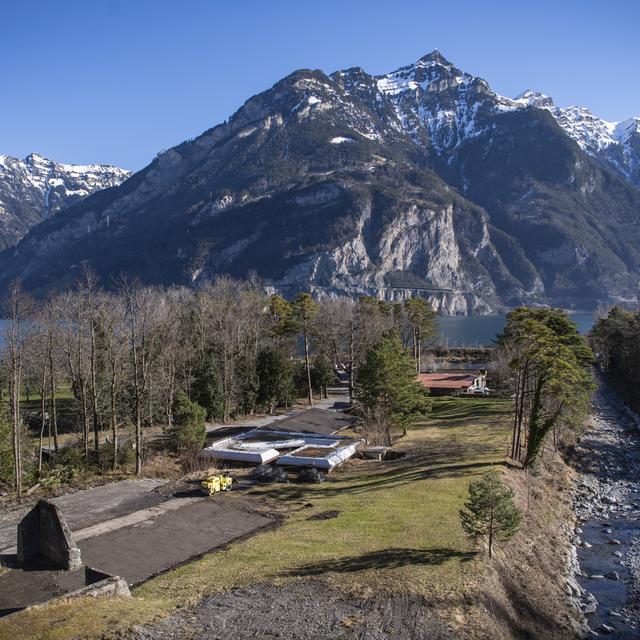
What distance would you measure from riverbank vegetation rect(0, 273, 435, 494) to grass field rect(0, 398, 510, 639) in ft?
31.0

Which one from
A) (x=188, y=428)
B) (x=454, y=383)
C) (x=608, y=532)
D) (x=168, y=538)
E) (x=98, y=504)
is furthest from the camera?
(x=454, y=383)

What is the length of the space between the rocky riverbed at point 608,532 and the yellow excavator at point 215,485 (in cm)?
1713

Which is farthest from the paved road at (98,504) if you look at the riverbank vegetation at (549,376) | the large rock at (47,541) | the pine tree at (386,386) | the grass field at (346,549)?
the riverbank vegetation at (549,376)

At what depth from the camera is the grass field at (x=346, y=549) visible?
50.5ft

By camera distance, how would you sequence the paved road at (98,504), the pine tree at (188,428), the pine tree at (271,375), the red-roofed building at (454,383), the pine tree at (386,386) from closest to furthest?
the paved road at (98,504)
the pine tree at (188,428)
the pine tree at (386,386)
the pine tree at (271,375)
the red-roofed building at (454,383)

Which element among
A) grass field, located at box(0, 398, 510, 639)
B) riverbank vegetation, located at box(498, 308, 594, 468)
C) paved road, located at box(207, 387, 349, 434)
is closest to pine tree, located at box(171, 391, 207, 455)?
grass field, located at box(0, 398, 510, 639)

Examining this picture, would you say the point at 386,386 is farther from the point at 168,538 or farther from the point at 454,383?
the point at 454,383

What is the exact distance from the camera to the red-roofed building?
67056 mm

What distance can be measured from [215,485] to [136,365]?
8357 mm

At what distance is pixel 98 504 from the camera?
2858cm

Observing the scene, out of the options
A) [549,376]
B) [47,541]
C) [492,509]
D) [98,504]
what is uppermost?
[549,376]

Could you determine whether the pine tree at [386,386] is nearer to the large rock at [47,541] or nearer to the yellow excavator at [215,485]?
the yellow excavator at [215,485]

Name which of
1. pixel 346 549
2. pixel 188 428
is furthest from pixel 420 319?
pixel 346 549

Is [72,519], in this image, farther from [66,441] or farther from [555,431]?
[555,431]
